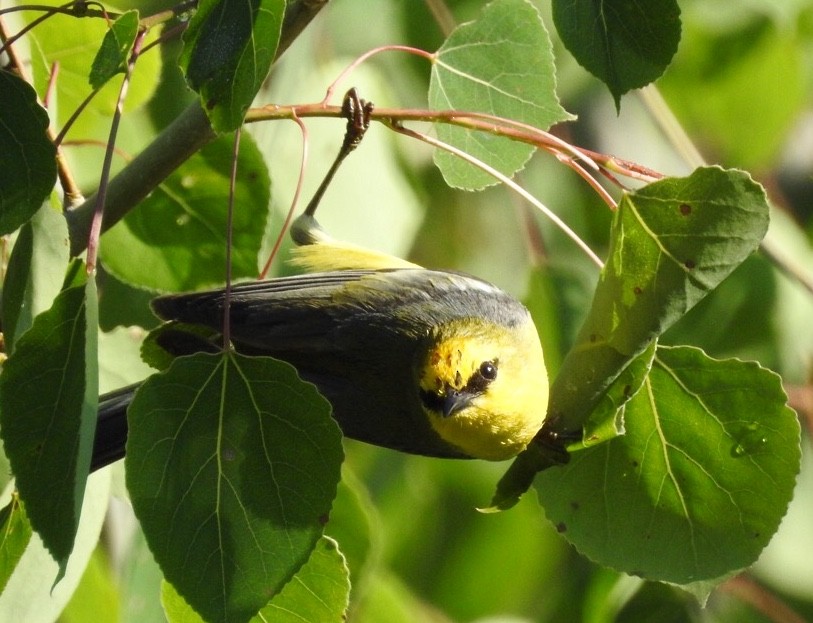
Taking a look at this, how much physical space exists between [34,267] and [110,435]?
406 mm

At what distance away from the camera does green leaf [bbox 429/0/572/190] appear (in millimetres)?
2219

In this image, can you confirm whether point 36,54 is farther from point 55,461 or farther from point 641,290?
point 641,290

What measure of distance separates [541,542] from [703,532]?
13.0ft

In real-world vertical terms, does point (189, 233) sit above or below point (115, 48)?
below

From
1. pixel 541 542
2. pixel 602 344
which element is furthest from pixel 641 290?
pixel 541 542

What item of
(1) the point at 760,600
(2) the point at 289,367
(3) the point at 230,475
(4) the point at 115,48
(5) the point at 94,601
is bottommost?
(1) the point at 760,600

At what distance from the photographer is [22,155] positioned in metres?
1.83

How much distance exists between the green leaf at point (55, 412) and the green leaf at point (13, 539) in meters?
0.32

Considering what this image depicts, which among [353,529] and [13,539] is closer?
[13,539]

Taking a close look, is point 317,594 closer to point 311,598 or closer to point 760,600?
point 311,598

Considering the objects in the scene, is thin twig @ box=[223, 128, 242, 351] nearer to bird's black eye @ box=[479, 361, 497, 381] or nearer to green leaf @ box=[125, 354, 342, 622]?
green leaf @ box=[125, 354, 342, 622]

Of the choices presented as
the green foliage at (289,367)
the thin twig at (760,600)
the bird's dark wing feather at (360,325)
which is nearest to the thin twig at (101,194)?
the green foliage at (289,367)

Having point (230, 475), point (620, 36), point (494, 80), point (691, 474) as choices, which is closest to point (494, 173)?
point (494, 80)

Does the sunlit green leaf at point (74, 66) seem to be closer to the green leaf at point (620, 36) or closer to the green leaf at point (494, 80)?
the green leaf at point (494, 80)
